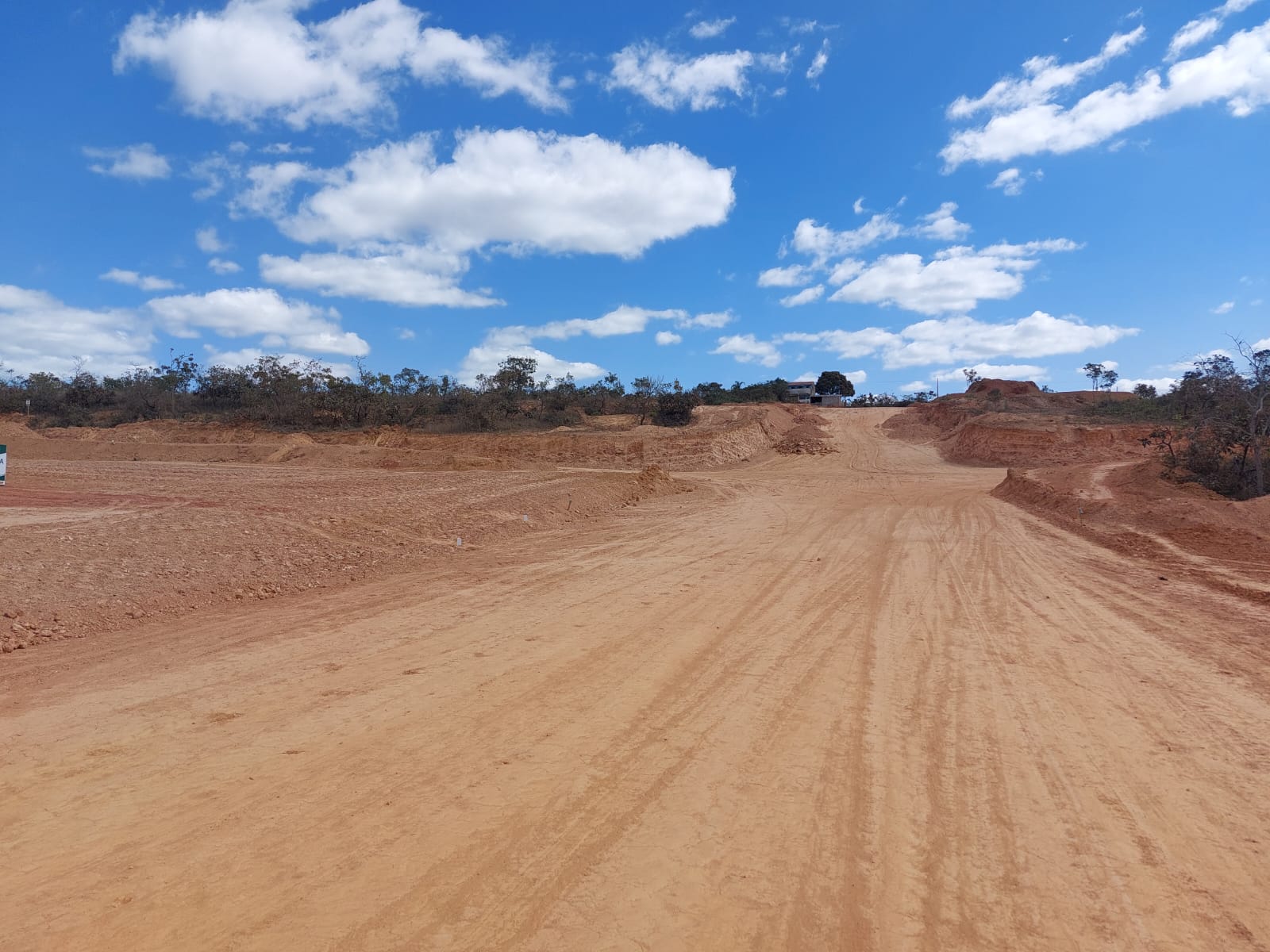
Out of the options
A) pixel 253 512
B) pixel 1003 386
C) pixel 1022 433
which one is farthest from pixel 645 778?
pixel 1003 386

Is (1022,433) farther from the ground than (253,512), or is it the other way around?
(1022,433)

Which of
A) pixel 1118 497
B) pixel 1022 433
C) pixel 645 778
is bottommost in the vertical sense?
pixel 645 778

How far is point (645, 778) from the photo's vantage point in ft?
14.9

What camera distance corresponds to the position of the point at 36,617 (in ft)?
25.5

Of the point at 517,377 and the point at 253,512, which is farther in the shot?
the point at 517,377

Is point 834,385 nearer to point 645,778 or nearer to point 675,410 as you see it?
point 675,410

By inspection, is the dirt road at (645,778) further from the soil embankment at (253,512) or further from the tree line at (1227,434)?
the tree line at (1227,434)

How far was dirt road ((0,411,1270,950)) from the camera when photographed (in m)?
3.30

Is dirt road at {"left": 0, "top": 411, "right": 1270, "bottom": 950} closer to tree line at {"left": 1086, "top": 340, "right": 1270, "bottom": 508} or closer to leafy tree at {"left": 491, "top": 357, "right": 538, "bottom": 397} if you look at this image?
tree line at {"left": 1086, "top": 340, "right": 1270, "bottom": 508}

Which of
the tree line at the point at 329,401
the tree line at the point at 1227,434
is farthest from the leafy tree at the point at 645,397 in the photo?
the tree line at the point at 1227,434

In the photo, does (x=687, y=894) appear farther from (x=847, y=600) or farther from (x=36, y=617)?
(x=36, y=617)

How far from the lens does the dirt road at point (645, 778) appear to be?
330cm

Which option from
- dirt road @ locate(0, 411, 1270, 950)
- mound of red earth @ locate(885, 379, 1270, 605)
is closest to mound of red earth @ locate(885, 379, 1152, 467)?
mound of red earth @ locate(885, 379, 1270, 605)

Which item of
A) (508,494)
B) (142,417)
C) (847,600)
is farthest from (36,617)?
→ (142,417)
